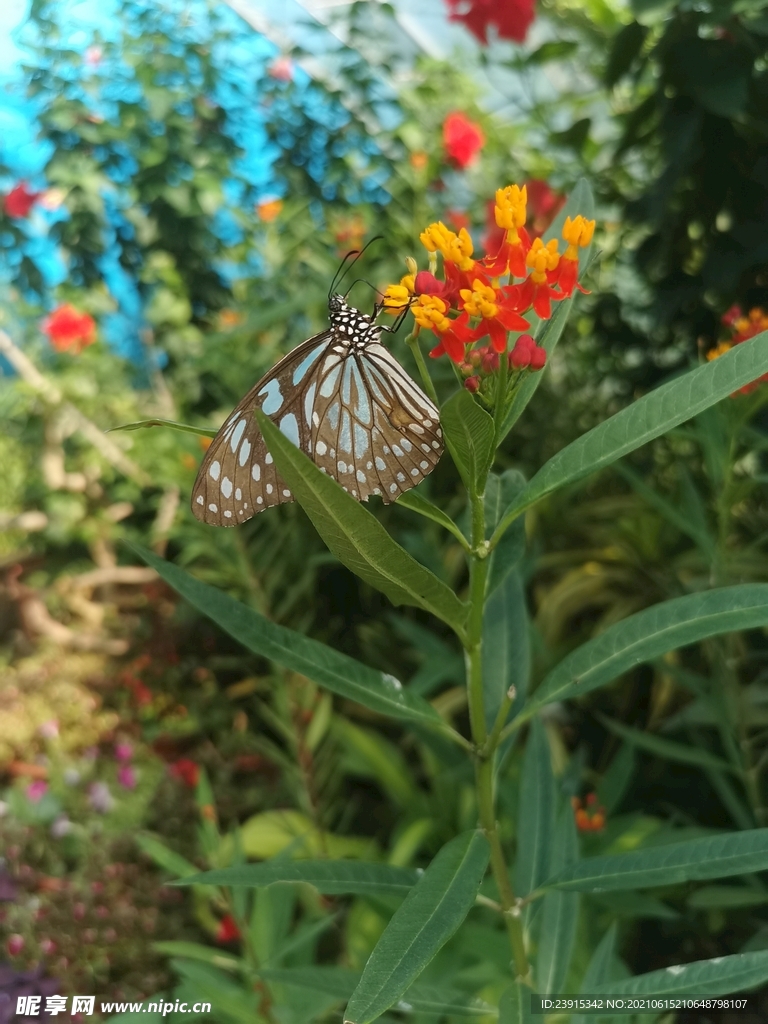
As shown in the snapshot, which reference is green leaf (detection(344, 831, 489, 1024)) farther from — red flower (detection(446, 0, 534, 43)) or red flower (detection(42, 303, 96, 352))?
red flower (detection(42, 303, 96, 352))

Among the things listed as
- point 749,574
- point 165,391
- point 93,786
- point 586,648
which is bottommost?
point 93,786

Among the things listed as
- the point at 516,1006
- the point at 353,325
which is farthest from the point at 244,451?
the point at 516,1006

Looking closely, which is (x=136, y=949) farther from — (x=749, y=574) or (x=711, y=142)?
(x=711, y=142)

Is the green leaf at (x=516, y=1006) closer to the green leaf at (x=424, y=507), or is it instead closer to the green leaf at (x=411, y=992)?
the green leaf at (x=411, y=992)

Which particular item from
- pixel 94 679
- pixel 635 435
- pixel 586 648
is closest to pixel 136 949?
pixel 94 679

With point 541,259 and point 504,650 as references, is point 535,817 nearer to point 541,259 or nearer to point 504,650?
point 504,650
